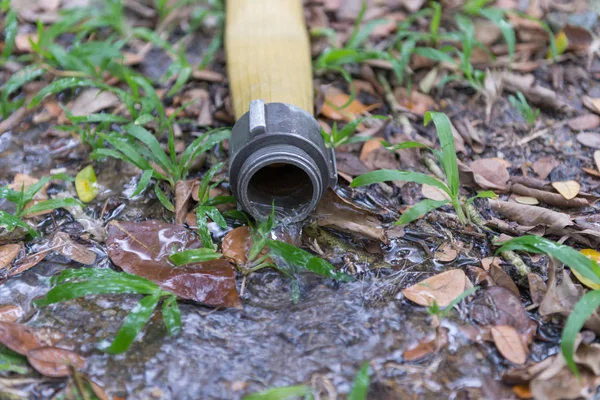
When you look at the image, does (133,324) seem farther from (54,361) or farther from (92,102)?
(92,102)

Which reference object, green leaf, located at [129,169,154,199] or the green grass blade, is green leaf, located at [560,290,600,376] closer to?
the green grass blade

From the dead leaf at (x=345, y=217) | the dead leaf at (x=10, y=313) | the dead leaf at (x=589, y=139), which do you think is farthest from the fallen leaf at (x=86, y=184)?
the dead leaf at (x=589, y=139)

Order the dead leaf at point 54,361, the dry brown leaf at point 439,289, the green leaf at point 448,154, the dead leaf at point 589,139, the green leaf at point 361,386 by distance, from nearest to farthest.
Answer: the green leaf at point 361,386
the dead leaf at point 54,361
the dry brown leaf at point 439,289
the green leaf at point 448,154
the dead leaf at point 589,139

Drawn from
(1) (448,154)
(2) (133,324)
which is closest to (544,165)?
(1) (448,154)

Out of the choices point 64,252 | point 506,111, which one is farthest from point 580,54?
point 64,252

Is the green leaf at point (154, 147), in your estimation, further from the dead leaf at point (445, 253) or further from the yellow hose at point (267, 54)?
the dead leaf at point (445, 253)
